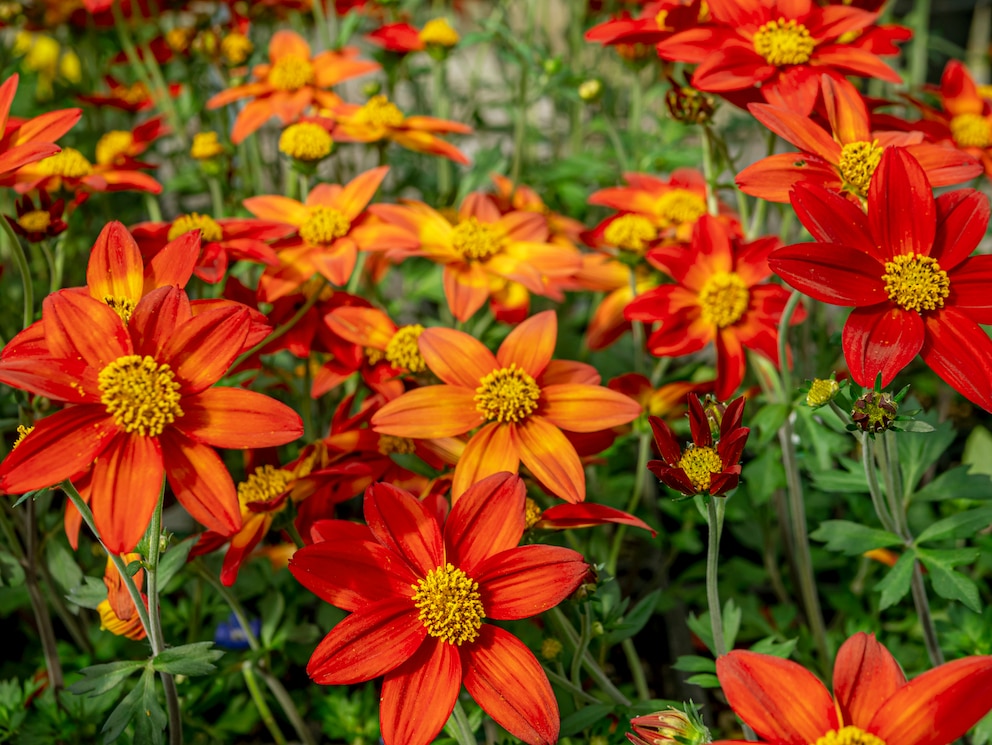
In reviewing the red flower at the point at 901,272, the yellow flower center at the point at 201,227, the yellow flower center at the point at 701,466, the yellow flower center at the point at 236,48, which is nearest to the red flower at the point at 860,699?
the yellow flower center at the point at 701,466

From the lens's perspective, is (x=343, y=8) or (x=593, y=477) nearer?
(x=593, y=477)

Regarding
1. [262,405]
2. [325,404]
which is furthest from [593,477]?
[262,405]

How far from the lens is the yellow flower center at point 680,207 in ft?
4.45

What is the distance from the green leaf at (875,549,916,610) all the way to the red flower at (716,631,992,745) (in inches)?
14.2

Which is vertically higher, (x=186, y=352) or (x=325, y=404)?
(x=186, y=352)

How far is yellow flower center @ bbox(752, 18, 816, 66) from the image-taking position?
3.47 ft

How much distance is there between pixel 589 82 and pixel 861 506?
85 cm

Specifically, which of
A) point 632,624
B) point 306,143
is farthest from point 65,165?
point 632,624

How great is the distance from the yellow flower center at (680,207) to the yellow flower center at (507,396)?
0.52 metres

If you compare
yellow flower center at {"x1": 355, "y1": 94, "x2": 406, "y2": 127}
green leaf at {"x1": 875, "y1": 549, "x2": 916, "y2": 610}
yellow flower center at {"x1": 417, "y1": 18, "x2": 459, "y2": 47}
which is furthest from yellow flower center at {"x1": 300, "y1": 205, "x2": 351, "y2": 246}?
green leaf at {"x1": 875, "y1": 549, "x2": 916, "y2": 610}

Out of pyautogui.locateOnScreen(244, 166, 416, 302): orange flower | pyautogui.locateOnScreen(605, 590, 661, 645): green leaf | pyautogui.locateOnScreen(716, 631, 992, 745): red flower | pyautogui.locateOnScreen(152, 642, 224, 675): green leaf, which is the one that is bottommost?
pyautogui.locateOnScreen(605, 590, 661, 645): green leaf

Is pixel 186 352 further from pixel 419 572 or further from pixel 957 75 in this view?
pixel 957 75

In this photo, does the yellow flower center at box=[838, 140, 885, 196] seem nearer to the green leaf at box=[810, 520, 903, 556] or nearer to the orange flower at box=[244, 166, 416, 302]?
the green leaf at box=[810, 520, 903, 556]

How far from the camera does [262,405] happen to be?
2.51 feet
